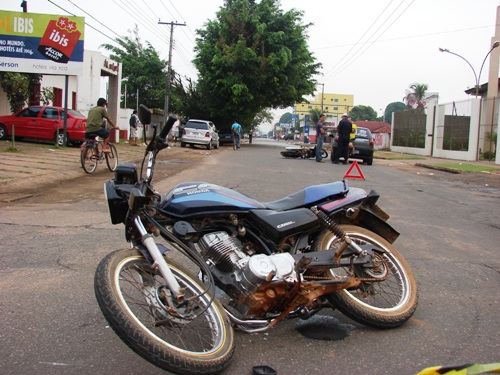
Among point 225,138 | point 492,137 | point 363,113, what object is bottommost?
point 225,138

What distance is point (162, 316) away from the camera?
97.0 inches

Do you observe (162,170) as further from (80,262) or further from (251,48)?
(251,48)

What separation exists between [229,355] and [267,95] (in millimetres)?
36973

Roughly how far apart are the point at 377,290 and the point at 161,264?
1.70 m

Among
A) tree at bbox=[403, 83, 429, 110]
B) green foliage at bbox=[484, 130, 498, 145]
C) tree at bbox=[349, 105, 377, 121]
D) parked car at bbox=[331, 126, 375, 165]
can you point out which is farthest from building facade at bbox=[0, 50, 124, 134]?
tree at bbox=[349, 105, 377, 121]

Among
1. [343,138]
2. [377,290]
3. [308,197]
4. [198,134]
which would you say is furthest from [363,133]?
[308,197]

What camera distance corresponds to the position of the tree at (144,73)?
158 feet

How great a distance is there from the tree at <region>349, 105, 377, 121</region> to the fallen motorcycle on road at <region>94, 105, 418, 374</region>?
12659 cm

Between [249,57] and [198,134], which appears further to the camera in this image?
[249,57]

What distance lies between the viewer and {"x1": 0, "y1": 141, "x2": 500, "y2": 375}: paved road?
2.65 m

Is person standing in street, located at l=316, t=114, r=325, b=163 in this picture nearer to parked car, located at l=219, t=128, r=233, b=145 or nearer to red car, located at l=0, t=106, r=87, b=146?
red car, located at l=0, t=106, r=87, b=146

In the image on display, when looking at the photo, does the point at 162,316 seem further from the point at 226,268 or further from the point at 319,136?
the point at 319,136

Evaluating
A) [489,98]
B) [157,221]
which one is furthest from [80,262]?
[489,98]

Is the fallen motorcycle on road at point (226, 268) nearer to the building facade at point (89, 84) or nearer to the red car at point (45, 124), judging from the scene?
the red car at point (45, 124)
